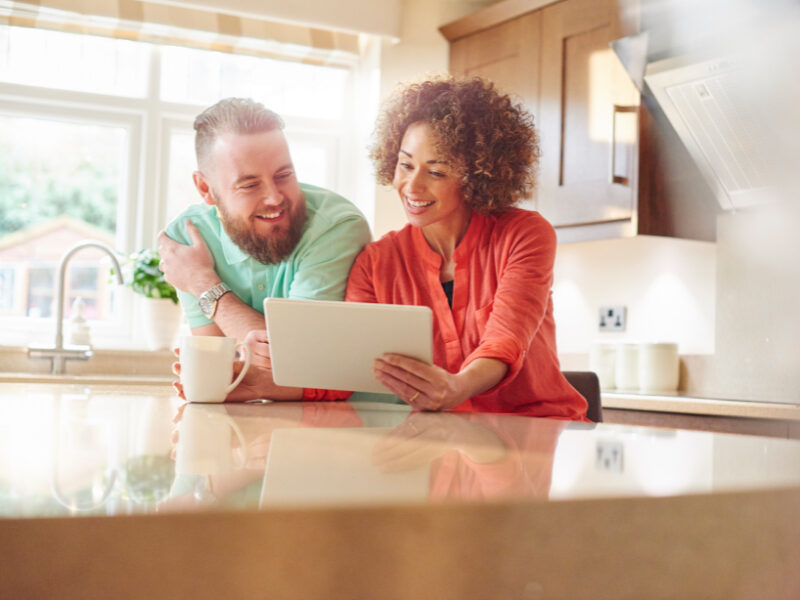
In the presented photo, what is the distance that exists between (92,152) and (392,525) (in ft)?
11.9

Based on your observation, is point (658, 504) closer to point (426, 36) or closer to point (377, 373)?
point (377, 373)

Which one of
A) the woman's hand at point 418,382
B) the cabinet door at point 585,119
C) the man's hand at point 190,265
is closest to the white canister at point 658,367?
the cabinet door at point 585,119

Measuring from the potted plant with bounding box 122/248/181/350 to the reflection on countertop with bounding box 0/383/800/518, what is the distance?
99.6 inches

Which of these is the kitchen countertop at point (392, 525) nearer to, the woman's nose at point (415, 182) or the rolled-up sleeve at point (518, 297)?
the rolled-up sleeve at point (518, 297)

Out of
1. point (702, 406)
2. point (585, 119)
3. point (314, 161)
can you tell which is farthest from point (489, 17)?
point (702, 406)

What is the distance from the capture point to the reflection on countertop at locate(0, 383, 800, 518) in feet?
0.89

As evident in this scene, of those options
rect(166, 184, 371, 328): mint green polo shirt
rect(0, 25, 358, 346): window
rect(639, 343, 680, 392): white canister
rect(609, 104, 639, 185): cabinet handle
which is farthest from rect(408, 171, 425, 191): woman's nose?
rect(0, 25, 358, 346): window

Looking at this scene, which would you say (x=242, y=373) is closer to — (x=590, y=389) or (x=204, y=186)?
(x=204, y=186)

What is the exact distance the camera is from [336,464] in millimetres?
384

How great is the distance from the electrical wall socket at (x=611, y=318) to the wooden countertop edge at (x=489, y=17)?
45.2 inches

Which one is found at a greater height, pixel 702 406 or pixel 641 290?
pixel 641 290

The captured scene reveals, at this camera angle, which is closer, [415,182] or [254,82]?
[415,182]

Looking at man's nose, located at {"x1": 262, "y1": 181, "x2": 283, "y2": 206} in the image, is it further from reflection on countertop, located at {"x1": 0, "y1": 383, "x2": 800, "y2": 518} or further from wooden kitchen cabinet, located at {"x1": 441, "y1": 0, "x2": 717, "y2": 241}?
wooden kitchen cabinet, located at {"x1": 441, "y1": 0, "x2": 717, "y2": 241}

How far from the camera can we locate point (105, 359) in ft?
10.5
